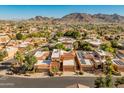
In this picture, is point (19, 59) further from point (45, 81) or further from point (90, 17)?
point (90, 17)

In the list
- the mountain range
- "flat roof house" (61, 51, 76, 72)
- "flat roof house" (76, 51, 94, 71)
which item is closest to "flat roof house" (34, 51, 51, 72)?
"flat roof house" (61, 51, 76, 72)

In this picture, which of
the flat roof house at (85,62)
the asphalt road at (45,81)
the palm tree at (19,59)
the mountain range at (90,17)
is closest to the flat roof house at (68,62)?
the flat roof house at (85,62)

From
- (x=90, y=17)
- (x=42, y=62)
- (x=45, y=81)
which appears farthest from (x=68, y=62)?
(x=90, y=17)

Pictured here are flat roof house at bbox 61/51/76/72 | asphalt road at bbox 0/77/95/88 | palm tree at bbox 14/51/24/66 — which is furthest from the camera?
palm tree at bbox 14/51/24/66

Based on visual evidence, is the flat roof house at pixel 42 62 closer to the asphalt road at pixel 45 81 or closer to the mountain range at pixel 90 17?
the asphalt road at pixel 45 81

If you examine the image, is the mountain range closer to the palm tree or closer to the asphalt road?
the palm tree

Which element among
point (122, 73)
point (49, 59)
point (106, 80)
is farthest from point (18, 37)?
point (106, 80)
